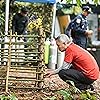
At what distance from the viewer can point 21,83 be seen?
906 cm

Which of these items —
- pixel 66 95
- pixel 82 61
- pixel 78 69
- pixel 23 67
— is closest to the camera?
pixel 66 95

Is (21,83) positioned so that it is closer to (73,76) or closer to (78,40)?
(73,76)

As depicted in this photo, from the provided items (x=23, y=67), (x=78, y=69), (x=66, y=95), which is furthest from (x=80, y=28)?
(x=66, y=95)

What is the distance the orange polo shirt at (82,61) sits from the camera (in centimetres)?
804

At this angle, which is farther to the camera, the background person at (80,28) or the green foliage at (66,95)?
the background person at (80,28)

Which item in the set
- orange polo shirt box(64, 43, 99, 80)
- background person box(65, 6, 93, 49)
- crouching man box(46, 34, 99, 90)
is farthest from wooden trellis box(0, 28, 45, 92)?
background person box(65, 6, 93, 49)

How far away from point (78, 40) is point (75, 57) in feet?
13.7

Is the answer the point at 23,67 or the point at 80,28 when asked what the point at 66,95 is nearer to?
the point at 23,67

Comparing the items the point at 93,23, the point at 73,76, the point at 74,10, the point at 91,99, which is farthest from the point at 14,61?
the point at 93,23

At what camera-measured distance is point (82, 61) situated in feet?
26.8

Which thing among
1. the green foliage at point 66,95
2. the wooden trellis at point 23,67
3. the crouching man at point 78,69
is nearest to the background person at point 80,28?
the wooden trellis at point 23,67

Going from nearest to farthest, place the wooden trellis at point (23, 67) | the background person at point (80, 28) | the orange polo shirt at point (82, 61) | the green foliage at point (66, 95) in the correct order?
1. the green foliage at point (66, 95)
2. the orange polo shirt at point (82, 61)
3. the wooden trellis at point (23, 67)
4. the background person at point (80, 28)

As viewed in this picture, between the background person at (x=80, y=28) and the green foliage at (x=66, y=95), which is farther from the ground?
the background person at (x=80, y=28)

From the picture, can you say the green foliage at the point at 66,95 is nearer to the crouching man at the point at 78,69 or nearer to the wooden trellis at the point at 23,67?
the crouching man at the point at 78,69
